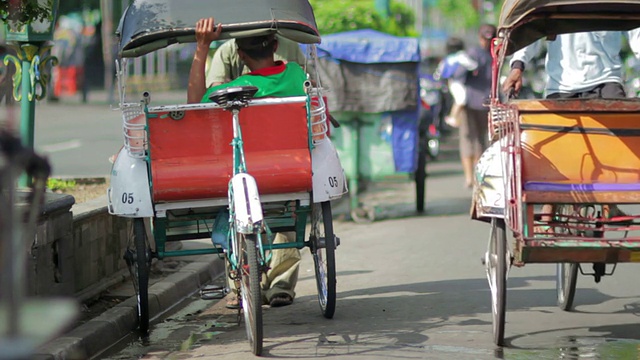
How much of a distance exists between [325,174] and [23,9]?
202 cm

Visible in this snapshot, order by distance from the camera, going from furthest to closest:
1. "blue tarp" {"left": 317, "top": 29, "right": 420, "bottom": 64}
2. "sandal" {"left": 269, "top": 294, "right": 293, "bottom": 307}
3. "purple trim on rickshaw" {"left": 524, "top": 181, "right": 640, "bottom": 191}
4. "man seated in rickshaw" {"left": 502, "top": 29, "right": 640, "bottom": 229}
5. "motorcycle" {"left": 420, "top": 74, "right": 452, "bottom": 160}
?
1. "motorcycle" {"left": 420, "top": 74, "right": 452, "bottom": 160}
2. "blue tarp" {"left": 317, "top": 29, "right": 420, "bottom": 64}
3. "sandal" {"left": 269, "top": 294, "right": 293, "bottom": 307}
4. "man seated in rickshaw" {"left": 502, "top": 29, "right": 640, "bottom": 229}
5. "purple trim on rickshaw" {"left": 524, "top": 181, "right": 640, "bottom": 191}

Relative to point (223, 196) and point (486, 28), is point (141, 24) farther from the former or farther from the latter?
point (486, 28)

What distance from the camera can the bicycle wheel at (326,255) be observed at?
252 inches

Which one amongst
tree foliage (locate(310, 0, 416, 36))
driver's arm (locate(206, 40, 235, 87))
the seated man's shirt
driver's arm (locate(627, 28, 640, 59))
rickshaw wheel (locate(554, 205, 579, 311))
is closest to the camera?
the seated man's shirt

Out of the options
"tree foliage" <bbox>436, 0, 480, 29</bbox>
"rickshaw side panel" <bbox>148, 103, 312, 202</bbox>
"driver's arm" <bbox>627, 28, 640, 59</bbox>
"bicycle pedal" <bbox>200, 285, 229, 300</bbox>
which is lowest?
"bicycle pedal" <bbox>200, 285, 229, 300</bbox>

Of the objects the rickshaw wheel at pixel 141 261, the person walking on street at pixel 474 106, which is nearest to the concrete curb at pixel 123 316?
the rickshaw wheel at pixel 141 261

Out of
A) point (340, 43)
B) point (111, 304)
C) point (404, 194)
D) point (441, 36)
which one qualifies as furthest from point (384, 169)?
point (441, 36)

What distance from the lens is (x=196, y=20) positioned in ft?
21.2

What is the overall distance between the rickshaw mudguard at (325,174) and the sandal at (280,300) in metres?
1.12

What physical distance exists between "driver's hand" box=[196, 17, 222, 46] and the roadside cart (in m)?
4.80

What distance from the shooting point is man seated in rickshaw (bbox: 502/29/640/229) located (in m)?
7.11

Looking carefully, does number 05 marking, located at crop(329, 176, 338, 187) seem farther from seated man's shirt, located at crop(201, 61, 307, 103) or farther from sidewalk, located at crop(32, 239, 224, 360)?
sidewalk, located at crop(32, 239, 224, 360)

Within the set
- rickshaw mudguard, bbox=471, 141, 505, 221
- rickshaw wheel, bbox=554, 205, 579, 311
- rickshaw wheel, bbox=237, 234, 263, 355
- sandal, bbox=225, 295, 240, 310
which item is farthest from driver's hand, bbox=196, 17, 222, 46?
rickshaw wheel, bbox=554, 205, 579, 311

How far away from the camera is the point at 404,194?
45.9ft
